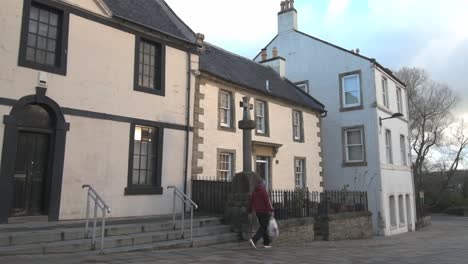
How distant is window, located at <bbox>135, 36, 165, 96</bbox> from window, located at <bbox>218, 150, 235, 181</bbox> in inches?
155

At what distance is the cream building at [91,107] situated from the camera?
1052cm

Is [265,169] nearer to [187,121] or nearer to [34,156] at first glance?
[187,121]

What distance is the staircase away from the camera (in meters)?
8.02

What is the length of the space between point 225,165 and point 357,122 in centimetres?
1004

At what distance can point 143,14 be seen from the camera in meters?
14.6

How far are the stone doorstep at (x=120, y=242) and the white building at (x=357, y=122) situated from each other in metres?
13.4

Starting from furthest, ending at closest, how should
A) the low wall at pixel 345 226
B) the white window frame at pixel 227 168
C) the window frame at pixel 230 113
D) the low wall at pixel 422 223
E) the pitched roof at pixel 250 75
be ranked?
1. the low wall at pixel 422 223
2. the pitched roof at pixel 250 75
3. the window frame at pixel 230 113
4. the white window frame at pixel 227 168
5. the low wall at pixel 345 226

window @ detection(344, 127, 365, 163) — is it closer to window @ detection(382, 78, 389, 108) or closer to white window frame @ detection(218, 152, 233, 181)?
window @ detection(382, 78, 389, 108)

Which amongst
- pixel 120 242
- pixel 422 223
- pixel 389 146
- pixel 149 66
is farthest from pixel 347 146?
pixel 120 242

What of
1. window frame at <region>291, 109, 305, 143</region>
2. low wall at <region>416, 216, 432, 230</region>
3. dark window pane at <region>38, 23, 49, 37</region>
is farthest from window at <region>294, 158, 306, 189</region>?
dark window pane at <region>38, 23, 49, 37</region>

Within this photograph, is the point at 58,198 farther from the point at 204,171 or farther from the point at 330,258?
the point at 330,258

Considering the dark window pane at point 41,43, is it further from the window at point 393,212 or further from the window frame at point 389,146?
the window at point 393,212

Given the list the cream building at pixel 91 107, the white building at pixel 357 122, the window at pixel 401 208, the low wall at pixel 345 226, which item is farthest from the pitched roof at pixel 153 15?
the window at pixel 401 208

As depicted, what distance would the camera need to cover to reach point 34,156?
10.9 metres
